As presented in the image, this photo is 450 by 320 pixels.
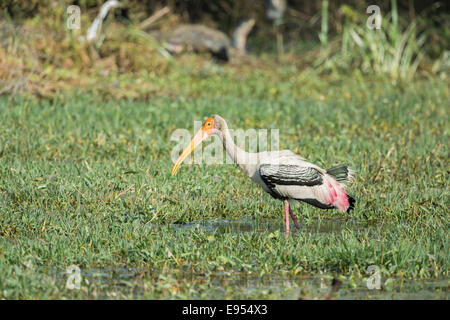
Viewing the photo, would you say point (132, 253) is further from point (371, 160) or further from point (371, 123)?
point (371, 123)

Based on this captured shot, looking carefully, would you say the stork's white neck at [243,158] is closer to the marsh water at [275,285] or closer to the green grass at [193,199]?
the green grass at [193,199]

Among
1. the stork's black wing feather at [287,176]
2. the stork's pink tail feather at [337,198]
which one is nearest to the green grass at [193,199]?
the stork's pink tail feather at [337,198]

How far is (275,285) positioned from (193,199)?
2221 millimetres

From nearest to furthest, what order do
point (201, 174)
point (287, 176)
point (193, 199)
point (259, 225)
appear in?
1. point (287, 176)
2. point (259, 225)
3. point (193, 199)
4. point (201, 174)

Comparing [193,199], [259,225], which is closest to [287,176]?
[259,225]

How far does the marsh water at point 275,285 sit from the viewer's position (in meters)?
4.61

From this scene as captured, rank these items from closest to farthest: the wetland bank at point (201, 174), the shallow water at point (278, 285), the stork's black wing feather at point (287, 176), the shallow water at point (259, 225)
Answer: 1. the shallow water at point (278, 285)
2. the wetland bank at point (201, 174)
3. the stork's black wing feather at point (287, 176)
4. the shallow water at point (259, 225)

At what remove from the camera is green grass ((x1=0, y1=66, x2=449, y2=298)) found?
5012mm

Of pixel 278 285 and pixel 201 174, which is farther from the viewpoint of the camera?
pixel 201 174

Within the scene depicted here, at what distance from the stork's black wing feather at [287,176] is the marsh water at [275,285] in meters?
1.21

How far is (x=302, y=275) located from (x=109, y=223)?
5.99ft

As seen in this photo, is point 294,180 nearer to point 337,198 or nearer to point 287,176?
point 287,176

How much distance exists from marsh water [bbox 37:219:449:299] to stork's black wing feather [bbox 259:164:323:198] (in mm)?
1212

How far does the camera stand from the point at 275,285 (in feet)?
15.8
